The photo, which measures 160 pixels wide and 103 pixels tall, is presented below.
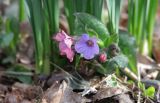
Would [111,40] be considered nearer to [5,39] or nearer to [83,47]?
[83,47]

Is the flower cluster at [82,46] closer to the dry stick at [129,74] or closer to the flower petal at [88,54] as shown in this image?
the flower petal at [88,54]

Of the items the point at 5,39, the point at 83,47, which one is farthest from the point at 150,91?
the point at 5,39

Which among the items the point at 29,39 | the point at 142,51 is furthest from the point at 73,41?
the point at 29,39

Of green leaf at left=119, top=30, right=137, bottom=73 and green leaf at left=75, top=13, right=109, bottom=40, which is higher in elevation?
green leaf at left=75, top=13, right=109, bottom=40

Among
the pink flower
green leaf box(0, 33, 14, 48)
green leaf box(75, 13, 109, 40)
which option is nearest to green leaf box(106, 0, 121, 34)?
green leaf box(75, 13, 109, 40)

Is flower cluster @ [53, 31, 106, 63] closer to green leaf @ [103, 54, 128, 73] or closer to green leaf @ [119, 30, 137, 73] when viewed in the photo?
green leaf @ [103, 54, 128, 73]

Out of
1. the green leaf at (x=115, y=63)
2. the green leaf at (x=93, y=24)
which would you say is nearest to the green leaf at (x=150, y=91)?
the green leaf at (x=115, y=63)

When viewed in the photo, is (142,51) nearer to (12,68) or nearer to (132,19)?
(132,19)
